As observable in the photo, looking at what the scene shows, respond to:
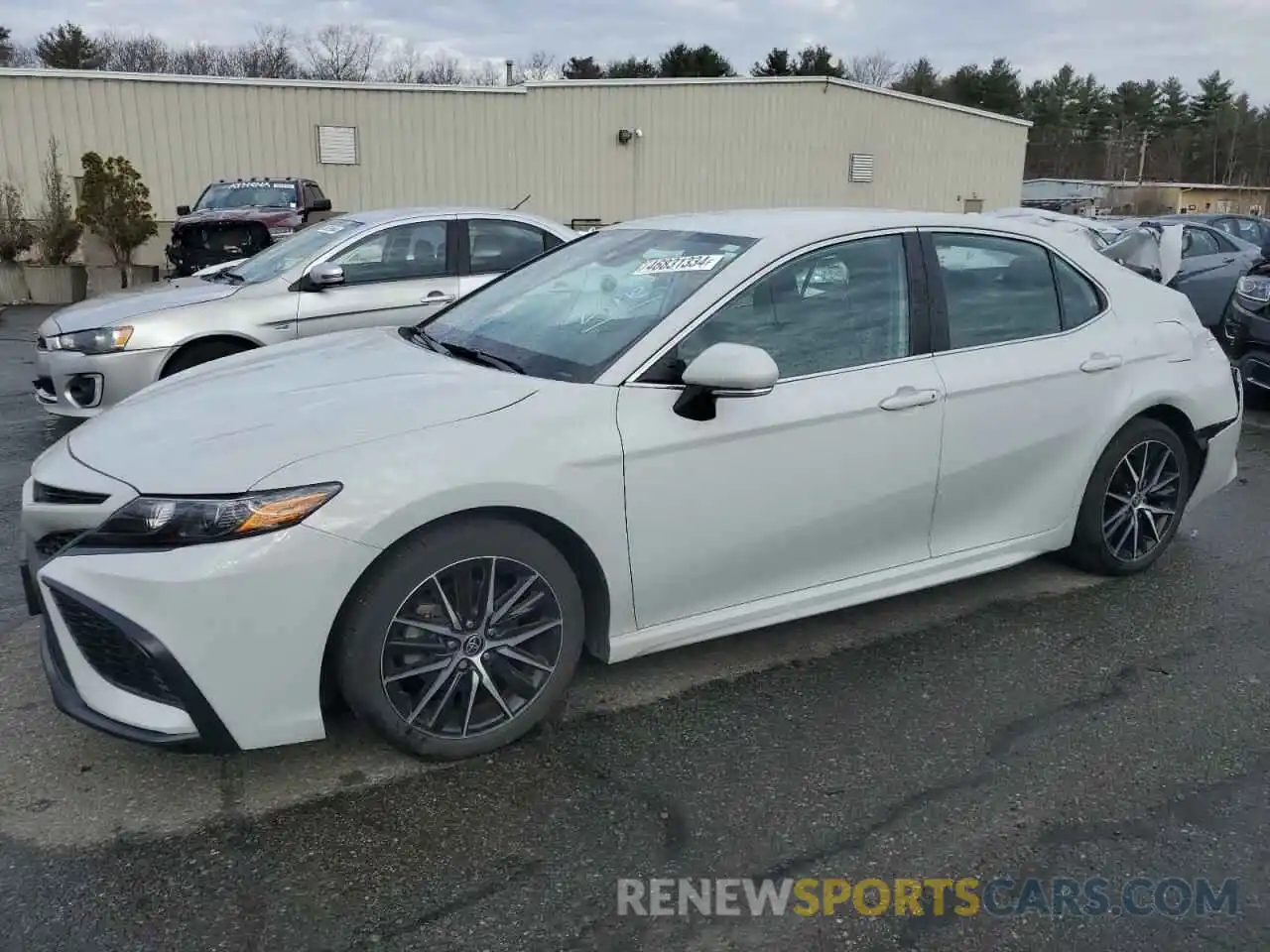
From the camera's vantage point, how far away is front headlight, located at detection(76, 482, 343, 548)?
2643mm

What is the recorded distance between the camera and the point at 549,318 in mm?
3729

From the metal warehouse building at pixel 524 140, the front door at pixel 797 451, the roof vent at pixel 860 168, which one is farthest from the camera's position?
the roof vent at pixel 860 168

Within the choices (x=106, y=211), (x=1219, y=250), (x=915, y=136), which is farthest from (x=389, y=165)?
(x=1219, y=250)

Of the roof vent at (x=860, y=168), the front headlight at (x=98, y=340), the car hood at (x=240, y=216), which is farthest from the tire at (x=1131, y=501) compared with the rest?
the roof vent at (x=860, y=168)

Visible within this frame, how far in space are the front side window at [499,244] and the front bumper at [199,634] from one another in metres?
4.91

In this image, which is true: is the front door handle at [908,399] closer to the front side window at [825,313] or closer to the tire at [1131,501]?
the front side window at [825,313]

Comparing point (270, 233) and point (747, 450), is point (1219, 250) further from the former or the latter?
point (270, 233)

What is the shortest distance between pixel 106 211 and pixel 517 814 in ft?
52.5

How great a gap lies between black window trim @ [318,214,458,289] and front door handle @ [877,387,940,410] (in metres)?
4.46

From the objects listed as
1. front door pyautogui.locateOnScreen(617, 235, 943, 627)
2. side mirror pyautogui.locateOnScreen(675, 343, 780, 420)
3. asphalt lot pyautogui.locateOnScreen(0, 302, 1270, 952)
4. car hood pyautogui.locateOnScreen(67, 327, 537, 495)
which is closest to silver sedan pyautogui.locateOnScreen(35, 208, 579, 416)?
asphalt lot pyautogui.locateOnScreen(0, 302, 1270, 952)

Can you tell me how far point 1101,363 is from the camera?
4219 millimetres

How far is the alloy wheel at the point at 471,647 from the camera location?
2889 mm

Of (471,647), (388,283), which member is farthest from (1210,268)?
(471,647)

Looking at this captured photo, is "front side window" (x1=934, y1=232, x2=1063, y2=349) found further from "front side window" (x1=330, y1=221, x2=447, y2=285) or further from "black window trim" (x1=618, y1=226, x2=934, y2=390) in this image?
"front side window" (x1=330, y1=221, x2=447, y2=285)
